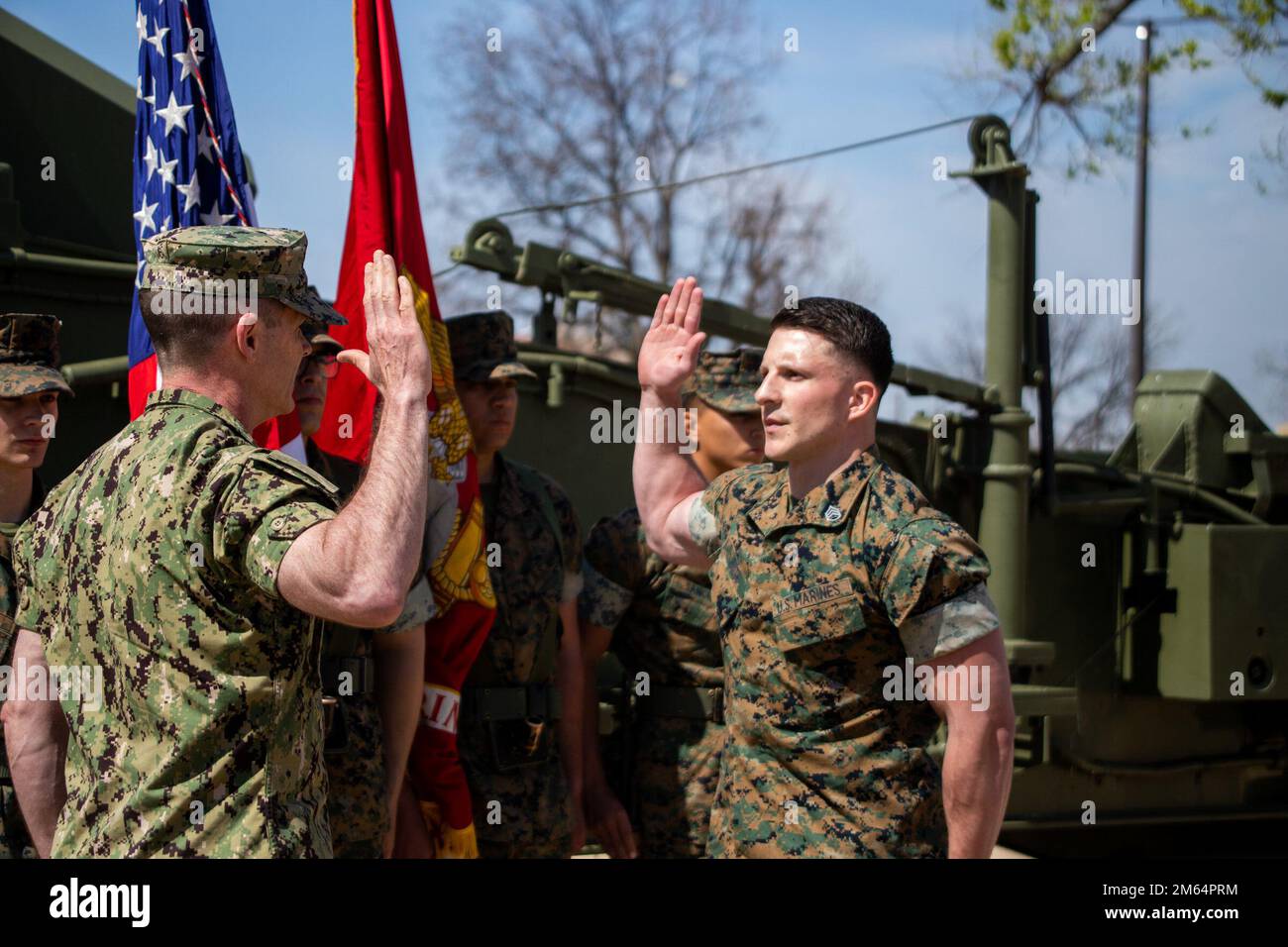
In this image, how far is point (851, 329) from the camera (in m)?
2.95

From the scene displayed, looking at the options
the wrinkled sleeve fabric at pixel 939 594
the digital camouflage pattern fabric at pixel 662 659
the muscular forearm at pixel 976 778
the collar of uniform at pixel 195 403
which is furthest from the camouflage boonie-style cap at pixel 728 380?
the collar of uniform at pixel 195 403

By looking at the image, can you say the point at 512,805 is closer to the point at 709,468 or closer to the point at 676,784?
the point at 676,784

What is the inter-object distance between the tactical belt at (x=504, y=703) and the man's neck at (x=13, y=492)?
3.92 ft

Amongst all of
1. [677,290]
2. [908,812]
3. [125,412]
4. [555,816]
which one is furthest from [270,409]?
[125,412]

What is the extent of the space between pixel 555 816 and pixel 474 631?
1.96 feet

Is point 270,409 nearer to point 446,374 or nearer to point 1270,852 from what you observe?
point 446,374

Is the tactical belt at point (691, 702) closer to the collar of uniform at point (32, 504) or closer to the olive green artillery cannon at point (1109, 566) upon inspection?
the olive green artillery cannon at point (1109, 566)

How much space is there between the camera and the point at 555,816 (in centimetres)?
393

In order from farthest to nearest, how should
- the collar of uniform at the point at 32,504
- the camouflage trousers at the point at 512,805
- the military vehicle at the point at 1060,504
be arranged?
the military vehicle at the point at 1060,504 < the camouflage trousers at the point at 512,805 < the collar of uniform at the point at 32,504

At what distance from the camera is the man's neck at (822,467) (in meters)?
2.97

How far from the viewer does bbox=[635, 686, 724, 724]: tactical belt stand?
13.5 ft

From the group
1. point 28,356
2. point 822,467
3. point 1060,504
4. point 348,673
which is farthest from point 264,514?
point 1060,504

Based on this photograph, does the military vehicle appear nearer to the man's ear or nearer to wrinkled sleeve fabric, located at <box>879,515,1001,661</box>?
the man's ear

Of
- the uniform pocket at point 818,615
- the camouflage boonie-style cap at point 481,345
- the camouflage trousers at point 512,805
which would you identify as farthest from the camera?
the camouflage boonie-style cap at point 481,345
